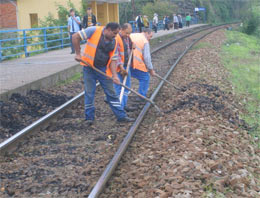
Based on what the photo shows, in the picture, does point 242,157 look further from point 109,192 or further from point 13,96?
point 13,96

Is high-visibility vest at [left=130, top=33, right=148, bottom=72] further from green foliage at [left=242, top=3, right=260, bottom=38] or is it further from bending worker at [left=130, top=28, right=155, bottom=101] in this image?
green foliage at [left=242, top=3, right=260, bottom=38]

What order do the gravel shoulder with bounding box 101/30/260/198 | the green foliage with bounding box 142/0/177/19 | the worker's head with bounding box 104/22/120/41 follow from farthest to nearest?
the green foliage with bounding box 142/0/177/19, the worker's head with bounding box 104/22/120/41, the gravel shoulder with bounding box 101/30/260/198

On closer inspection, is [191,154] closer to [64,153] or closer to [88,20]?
[64,153]

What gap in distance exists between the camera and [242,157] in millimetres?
5172

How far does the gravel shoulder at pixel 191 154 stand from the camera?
13.5 ft

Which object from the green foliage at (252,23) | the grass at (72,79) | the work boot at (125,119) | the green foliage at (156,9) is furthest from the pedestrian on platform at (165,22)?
the work boot at (125,119)

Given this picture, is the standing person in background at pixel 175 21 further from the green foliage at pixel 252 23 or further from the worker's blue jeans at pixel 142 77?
the worker's blue jeans at pixel 142 77

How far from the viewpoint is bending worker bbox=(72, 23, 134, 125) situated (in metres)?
6.14

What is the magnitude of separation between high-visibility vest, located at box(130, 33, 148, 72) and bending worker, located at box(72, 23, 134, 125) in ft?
3.65

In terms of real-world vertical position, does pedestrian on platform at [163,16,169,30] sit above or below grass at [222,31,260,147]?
above

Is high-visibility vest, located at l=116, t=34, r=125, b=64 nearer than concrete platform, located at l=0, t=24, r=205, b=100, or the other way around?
high-visibility vest, located at l=116, t=34, r=125, b=64

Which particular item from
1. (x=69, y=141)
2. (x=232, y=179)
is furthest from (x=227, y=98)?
(x=232, y=179)

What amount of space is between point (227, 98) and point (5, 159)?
210 inches

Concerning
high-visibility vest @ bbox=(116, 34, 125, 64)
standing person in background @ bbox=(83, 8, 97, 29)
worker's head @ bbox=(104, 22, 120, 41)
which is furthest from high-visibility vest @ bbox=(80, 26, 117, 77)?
→ standing person in background @ bbox=(83, 8, 97, 29)
